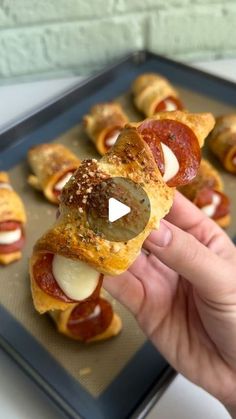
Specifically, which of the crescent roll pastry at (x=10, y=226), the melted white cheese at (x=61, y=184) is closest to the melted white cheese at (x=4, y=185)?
the crescent roll pastry at (x=10, y=226)

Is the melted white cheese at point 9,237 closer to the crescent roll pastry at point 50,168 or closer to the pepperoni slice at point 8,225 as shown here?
the pepperoni slice at point 8,225

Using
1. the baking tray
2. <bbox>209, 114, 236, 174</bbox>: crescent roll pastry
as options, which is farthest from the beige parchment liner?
<bbox>209, 114, 236, 174</bbox>: crescent roll pastry

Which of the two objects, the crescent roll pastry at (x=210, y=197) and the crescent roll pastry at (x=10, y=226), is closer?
the crescent roll pastry at (x=10, y=226)

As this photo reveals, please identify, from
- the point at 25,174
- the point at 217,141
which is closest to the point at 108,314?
the point at 25,174

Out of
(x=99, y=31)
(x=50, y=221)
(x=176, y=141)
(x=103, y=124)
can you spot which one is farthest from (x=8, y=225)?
(x=99, y=31)

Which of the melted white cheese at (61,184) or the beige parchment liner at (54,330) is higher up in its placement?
the melted white cheese at (61,184)

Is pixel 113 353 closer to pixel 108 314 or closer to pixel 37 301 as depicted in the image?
pixel 108 314
